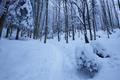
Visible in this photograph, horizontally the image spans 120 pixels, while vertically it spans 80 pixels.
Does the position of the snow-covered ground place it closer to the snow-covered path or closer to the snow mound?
the snow-covered path

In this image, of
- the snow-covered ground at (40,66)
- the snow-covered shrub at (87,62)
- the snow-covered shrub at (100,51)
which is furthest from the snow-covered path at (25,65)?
the snow-covered shrub at (100,51)

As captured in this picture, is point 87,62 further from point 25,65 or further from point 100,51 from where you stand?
point 25,65

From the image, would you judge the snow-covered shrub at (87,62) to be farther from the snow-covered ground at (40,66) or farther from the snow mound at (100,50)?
the snow mound at (100,50)

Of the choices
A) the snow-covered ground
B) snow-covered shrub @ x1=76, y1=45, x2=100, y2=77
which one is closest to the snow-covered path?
the snow-covered ground

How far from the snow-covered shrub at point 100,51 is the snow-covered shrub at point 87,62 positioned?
1.48 m

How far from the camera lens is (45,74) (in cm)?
923

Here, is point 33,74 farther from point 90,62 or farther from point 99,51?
point 99,51

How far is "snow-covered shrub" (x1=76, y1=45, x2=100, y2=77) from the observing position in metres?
10.3

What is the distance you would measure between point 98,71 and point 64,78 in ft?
7.35

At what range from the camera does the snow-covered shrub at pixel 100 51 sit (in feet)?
39.1

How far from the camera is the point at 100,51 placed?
12.3m

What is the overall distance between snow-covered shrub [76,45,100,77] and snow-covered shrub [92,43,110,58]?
148 cm

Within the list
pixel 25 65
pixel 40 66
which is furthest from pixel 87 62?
pixel 25 65

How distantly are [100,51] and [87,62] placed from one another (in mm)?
2326
